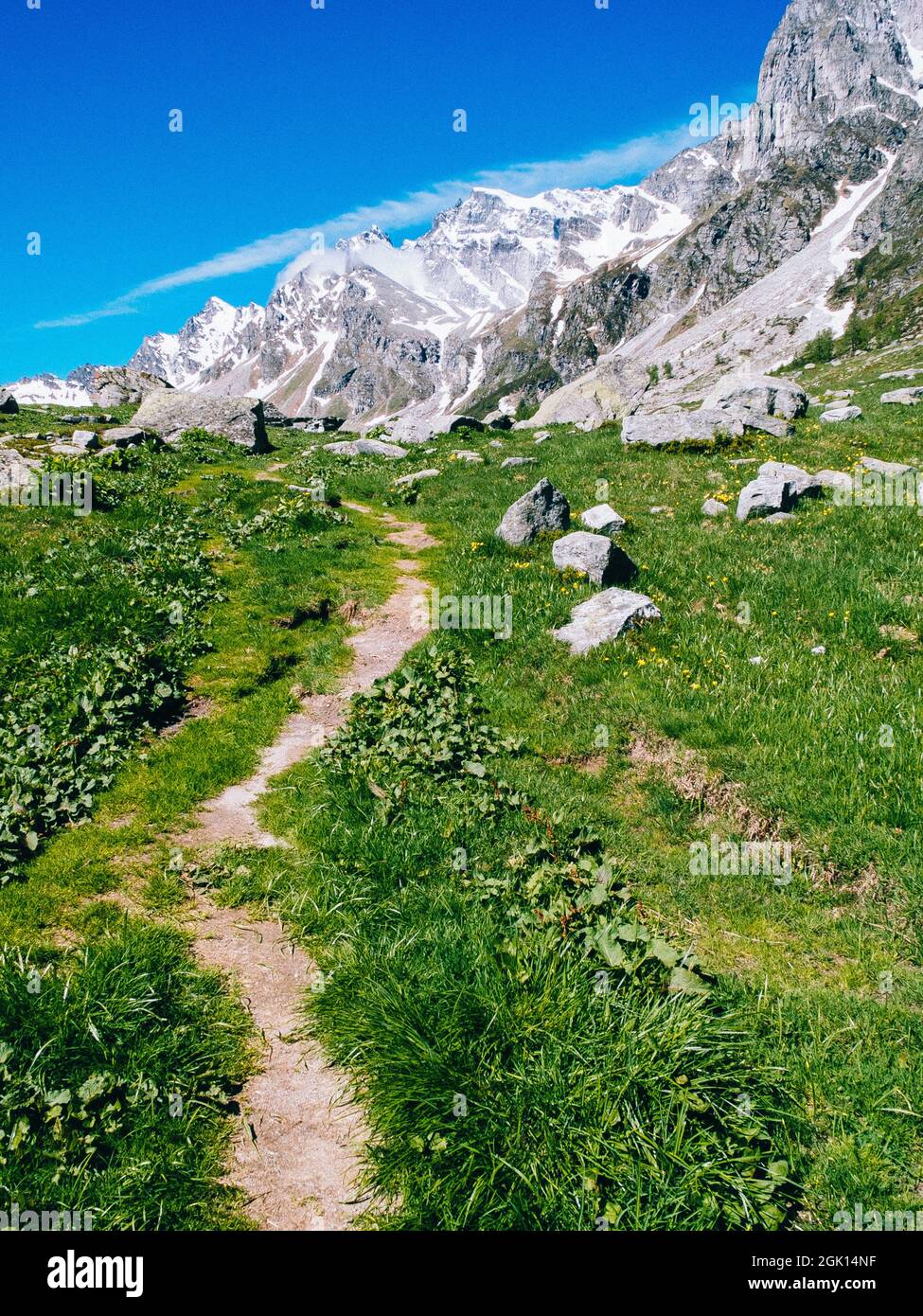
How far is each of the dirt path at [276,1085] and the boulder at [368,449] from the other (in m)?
25.0

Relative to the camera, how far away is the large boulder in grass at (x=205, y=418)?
3312cm

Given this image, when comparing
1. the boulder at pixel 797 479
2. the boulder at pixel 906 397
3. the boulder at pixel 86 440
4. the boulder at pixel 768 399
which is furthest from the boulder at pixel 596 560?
the boulder at pixel 906 397

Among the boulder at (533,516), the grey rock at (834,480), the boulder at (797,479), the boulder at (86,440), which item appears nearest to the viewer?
the boulder at (533,516)

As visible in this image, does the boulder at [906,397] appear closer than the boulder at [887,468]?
No

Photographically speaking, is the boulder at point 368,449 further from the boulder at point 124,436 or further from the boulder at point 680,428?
the boulder at point 680,428

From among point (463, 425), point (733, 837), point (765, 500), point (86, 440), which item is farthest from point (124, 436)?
point (733, 837)

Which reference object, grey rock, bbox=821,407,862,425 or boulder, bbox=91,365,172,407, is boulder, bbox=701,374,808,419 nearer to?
grey rock, bbox=821,407,862,425

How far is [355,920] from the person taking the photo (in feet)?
21.2

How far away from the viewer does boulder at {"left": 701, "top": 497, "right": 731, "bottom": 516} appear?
17.2 meters

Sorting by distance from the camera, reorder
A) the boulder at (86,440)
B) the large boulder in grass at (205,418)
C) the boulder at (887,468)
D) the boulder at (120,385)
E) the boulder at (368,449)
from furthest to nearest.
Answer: the boulder at (120,385), the large boulder in grass at (205,418), the boulder at (368,449), the boulder at (86,440), the boulder at (887,468)

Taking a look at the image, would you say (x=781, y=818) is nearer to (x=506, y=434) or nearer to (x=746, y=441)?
(x=746, y=441)

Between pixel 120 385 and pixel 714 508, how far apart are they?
168 feet

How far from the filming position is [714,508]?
680 inches
